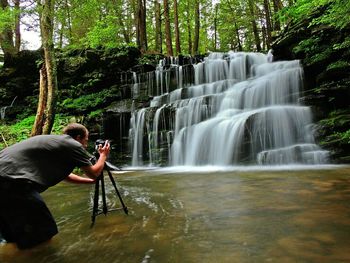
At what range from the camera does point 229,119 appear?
466 inches

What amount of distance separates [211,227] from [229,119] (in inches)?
→ 329

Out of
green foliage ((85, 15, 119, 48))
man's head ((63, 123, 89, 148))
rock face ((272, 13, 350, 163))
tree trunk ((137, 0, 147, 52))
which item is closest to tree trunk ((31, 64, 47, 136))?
green foliage ((85, 15, 119, 48))

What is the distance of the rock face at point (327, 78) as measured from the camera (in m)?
9.62

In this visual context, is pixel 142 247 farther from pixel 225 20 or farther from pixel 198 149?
pixel 225 20

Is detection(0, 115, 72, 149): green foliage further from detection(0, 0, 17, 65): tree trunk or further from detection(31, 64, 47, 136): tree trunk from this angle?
detection(0, 0, 17, 65): tree trunk

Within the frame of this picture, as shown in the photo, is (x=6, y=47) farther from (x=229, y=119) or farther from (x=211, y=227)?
(x=211, y=227)

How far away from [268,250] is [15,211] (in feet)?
7.42

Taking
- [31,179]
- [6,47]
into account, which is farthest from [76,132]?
[6,47]

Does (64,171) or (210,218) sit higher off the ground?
(64,171)

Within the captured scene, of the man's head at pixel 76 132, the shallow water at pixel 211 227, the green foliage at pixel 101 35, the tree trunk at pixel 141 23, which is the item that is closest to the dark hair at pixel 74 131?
the man's head at pixel 76 132

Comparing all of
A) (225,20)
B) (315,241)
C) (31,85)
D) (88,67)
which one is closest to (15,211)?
(315,241)

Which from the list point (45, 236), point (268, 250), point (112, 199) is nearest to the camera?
point (268, 250)

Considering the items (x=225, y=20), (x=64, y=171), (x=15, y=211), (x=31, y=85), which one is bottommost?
(x=15, y=211)

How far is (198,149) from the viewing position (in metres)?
11.8
